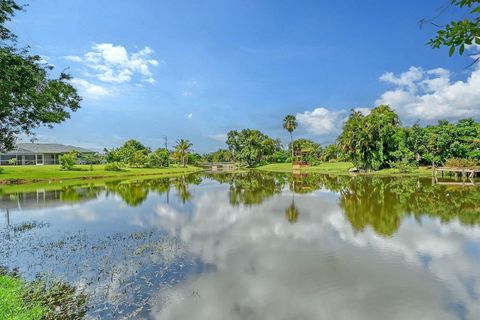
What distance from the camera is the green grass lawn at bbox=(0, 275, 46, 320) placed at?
6498mm

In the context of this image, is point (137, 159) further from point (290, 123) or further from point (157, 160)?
point (290, 123)

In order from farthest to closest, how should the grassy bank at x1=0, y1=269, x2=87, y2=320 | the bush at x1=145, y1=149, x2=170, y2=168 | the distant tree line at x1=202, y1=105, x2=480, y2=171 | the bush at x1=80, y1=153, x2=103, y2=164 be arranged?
the bush at x1=145, y1=149, x2=170, y2=168, the bush at x1=80, y1=153, x2=103, y2=164, the distant tree line at x1=202, y1=105, x2=480, y2=171, the grassy bank at x1=0, y1=269, x2=87, y2=320

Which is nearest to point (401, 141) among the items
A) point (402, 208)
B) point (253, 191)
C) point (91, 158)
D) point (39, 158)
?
point (253, 191)

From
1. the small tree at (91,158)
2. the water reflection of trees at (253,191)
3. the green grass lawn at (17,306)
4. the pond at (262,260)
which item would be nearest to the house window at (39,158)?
the small tree at (91,158)

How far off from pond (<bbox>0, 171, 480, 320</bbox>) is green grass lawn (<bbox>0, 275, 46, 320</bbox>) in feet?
3.83

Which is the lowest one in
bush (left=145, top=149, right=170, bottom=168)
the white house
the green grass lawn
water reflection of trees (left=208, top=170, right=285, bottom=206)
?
water reflection of trees (left=208, top=170, right=285, bottom=206)

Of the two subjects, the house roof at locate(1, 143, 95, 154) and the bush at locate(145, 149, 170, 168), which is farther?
the bush at locate(145, 149, 170, 168)

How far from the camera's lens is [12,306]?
22.4 ft

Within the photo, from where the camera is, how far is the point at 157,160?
90500 mm

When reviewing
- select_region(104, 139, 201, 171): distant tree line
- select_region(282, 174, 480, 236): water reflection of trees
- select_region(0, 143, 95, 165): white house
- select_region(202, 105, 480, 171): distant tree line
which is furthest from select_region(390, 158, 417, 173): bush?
select_region(0, 143, 95, 165): white house

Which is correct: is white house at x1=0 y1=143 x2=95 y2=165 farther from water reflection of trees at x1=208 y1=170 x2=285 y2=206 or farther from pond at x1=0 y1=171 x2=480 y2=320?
pond at x1=0 y1=171 x2=480 y2=320

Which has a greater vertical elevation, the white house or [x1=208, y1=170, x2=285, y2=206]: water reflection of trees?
the white house

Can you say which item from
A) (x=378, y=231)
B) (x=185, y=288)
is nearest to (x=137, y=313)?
(x=185, y=288)

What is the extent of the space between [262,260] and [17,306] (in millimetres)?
7453
